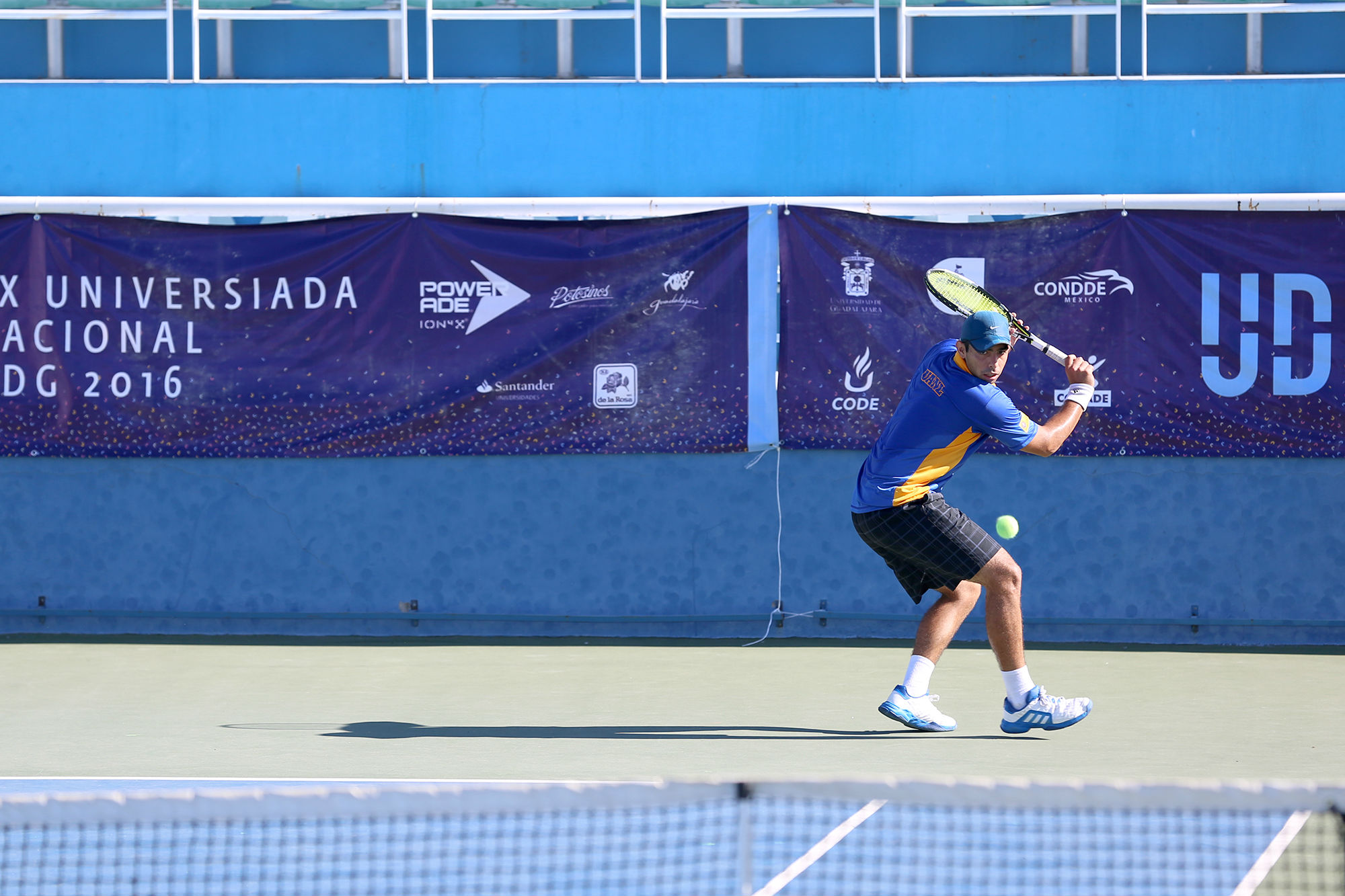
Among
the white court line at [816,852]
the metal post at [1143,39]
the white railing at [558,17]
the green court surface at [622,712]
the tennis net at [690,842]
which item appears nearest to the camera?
the tennis net at [690,842]

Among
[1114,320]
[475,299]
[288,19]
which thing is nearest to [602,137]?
[475,299]

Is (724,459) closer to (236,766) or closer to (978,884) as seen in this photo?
(236,766)

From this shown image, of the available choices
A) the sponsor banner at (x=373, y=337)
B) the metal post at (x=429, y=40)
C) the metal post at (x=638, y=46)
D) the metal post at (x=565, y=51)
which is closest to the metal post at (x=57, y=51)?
the sponsor banner at (x=373, y=337)

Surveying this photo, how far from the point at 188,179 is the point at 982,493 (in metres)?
5.06

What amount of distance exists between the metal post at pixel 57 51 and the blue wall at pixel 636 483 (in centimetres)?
51

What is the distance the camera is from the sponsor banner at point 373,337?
870 centimetres

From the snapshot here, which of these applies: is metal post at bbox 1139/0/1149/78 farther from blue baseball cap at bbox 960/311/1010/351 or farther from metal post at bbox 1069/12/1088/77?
blue baseball cap at bbox 960/311/1010/351

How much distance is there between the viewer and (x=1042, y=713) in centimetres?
564

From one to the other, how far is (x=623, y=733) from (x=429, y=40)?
5.32 m

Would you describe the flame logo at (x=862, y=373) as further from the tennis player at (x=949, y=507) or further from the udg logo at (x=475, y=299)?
the tennis player at (x=949, y=507)

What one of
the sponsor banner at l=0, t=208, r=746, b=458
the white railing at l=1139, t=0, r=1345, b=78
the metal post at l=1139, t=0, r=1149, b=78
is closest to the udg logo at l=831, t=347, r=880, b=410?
the sponsor banner at l=0, t=208, r=746, b=458

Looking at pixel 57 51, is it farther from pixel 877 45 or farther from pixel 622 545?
pixel 877 45

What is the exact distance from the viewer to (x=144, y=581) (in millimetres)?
8859

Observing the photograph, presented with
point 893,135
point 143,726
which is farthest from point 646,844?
point 893,135
